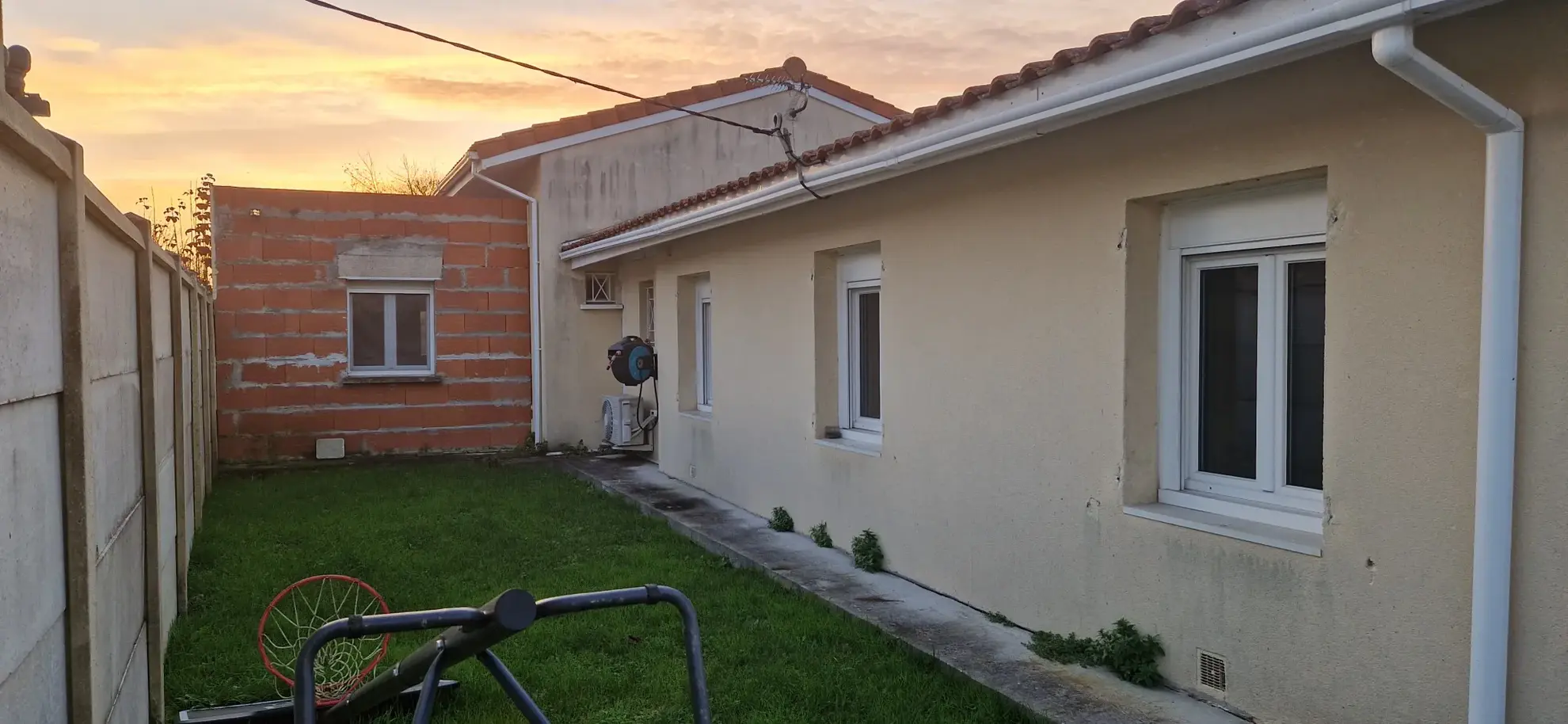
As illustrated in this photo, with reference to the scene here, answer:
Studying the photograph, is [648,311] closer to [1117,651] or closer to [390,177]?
[1117,651]

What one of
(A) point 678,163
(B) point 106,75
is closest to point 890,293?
(B) point 106,75

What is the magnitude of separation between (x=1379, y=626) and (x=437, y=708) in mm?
3846

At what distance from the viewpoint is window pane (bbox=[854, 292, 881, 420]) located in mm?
7625

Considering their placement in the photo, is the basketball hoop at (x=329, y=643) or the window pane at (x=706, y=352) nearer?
the basketball hoop at (x=329, y=643)

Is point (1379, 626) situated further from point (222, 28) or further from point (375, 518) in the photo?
point (222, 28)

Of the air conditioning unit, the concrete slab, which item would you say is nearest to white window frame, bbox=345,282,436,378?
the air conditioning unit

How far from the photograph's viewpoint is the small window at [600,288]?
1408cm

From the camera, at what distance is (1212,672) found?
4367 millimetres

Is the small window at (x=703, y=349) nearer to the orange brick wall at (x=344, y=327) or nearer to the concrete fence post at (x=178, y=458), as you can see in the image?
the orange brick wall at (x=344, y=327)

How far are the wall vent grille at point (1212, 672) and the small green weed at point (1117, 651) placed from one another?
0.21 m

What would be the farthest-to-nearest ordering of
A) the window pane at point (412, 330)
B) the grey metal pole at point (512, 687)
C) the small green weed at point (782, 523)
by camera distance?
the window pane at point (412, 330)
the small green weed at point (782, 523)
the grey metal pole at point (512, 687)

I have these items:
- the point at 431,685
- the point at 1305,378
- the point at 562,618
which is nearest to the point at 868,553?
the point at 562,618

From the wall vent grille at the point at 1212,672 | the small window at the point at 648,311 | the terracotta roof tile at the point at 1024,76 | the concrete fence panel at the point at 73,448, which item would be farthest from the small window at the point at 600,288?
the wall vent grille at the point at 1212,672

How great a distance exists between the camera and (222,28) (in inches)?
348
